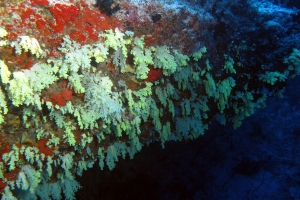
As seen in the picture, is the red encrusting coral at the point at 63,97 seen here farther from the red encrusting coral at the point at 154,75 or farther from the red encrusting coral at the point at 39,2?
the red encrusting coral at the point at 154,75

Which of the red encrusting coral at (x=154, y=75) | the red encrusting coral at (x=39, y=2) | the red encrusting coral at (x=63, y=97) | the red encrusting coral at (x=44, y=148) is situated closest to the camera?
the red encrusting coral at (x=39, y=2)

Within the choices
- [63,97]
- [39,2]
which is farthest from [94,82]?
[39,2]

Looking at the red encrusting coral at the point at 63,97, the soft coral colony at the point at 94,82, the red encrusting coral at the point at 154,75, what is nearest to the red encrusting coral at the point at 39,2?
the soft coral colony at the point at 94,82

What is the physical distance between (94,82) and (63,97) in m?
0.36

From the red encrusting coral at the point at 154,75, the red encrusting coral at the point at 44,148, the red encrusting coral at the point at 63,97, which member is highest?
the red encrusting coral at the point at 154,75

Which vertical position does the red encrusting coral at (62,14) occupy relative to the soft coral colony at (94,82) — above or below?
above

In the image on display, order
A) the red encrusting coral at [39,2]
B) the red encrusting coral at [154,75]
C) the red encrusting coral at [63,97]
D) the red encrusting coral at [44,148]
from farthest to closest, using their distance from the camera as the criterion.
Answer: the red encrusting coral at [154,75]
the red encrusting coral at [44,148]
the red encrusting coral at [63,97]
the red encrusting coral at [39,2]

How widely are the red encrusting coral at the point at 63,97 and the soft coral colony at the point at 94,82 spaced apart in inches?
0.4

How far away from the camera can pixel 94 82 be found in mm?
2248

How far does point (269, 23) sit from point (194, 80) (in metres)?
1.60

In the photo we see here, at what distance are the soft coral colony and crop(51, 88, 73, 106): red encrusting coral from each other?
10 millimetres

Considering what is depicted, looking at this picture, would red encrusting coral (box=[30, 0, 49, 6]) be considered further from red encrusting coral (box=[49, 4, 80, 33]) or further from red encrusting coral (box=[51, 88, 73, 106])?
red encrusting coral (box=[51, 88, 73, 106])

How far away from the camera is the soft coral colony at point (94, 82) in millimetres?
1909

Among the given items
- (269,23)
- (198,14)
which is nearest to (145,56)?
(198,14)
